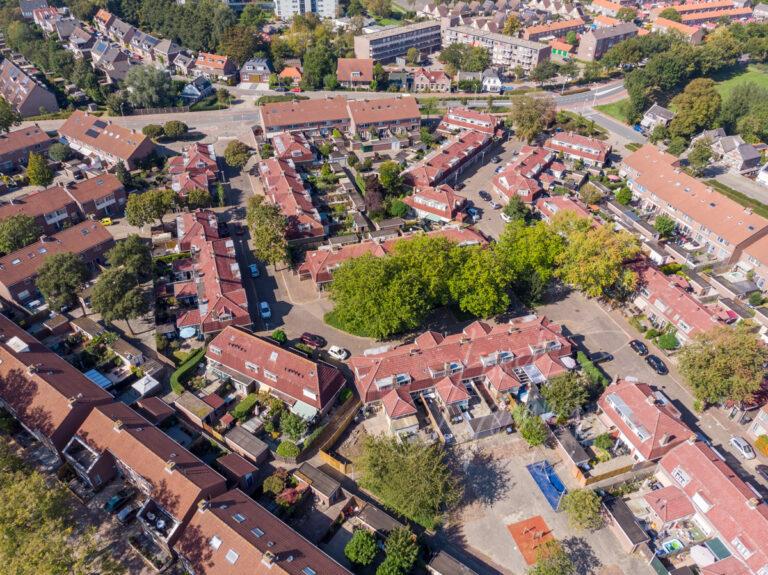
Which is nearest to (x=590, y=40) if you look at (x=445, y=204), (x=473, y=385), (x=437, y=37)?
(x=437, y=37)

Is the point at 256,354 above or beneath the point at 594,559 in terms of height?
above

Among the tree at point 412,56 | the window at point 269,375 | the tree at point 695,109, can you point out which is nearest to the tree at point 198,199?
the window at point 269,375

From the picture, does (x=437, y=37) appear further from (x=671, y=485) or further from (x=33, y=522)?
(x=33, y=522)

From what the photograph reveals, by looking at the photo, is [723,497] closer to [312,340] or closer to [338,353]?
[338,353]

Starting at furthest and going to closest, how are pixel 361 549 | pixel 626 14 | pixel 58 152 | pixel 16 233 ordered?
pixel 626 14, pixel 58 152, pixel 16 233, pixel 361 549

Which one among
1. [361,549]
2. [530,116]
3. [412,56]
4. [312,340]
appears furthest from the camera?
[412,56]

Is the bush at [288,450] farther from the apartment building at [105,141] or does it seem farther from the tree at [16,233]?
the apartment building at [105,141]

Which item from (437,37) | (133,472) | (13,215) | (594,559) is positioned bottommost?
(594,559)

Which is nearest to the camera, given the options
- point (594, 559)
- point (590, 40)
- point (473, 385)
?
point (594, 559)

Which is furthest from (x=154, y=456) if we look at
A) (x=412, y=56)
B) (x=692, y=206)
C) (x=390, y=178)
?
(x=412, y=56)
